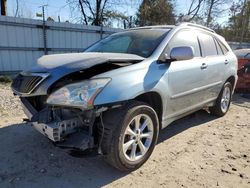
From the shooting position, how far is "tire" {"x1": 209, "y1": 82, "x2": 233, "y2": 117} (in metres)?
5.23

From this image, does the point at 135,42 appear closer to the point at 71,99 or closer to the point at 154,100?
the point at 154,100

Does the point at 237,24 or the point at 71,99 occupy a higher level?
the point at 237,24

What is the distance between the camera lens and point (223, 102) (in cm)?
545

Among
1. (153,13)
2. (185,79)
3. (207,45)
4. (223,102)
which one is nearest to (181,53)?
(185,79)

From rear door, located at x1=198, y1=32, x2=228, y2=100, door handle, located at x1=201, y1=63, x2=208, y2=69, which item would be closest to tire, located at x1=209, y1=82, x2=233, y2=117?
rear door, located at x1=198, y1=32, x2=228, y2=100

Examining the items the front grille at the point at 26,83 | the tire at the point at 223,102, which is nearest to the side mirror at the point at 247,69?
the tire at the point at 223,102

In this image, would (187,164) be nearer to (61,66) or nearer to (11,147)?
(61,66)

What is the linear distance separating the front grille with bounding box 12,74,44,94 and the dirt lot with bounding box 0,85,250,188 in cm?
96

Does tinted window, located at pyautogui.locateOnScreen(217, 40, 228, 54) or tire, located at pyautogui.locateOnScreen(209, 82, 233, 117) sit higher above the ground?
tinted window, located at pyautogui.locateOnScreen(217, 40, 228, 54)

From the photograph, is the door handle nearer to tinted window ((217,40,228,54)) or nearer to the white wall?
tinted window ((217,40,228,54))

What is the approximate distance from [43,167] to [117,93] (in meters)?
1.38

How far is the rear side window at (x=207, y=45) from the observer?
4.51 m

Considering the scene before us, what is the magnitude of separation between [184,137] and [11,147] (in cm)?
271

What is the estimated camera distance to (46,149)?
360 cm
